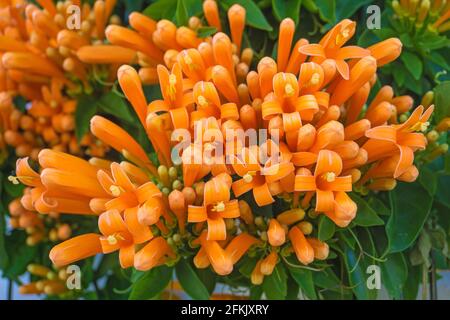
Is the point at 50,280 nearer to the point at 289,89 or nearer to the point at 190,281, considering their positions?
the point at 190,281

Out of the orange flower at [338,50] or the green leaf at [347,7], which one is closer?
the orange flower at [338,50]

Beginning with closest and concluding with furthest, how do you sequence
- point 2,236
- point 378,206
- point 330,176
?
point 330,176
point 378,206
point 2,236

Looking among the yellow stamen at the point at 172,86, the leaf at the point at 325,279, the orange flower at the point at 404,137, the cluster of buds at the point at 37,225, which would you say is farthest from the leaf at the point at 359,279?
the cluster of buds at the point at 37,225

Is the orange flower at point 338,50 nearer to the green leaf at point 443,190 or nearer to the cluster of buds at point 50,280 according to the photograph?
the green leaf at point 443,190

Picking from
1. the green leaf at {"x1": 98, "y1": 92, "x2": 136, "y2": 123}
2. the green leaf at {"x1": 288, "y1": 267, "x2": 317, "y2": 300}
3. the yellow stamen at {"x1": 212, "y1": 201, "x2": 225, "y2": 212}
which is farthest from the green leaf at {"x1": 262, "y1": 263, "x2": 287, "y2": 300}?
the green leaf at {"x1": 98, "y1": 92, "x2": 136, "y2": 123}

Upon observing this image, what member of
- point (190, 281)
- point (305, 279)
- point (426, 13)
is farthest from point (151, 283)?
point (426, 13)

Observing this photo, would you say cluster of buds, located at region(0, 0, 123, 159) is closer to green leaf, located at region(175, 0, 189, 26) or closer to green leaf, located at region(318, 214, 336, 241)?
green leaf, located at region(175, 0, 189, 26)

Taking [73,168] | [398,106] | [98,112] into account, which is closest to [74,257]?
[73,168]
